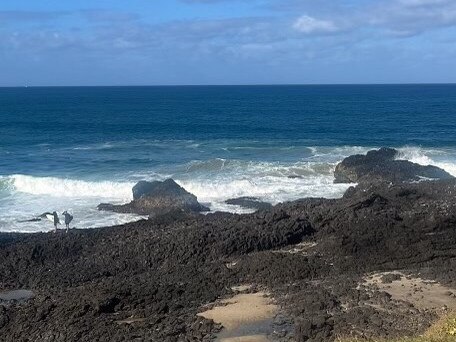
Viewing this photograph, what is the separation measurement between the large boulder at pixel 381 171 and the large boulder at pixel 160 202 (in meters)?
11.4

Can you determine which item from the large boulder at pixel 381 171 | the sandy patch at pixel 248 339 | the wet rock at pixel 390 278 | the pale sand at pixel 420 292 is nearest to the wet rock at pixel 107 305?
the sandy patch at pixel 248 339

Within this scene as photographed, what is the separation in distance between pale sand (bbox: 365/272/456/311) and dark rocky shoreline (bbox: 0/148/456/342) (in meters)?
0.48

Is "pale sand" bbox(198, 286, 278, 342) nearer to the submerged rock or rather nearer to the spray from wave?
the spray from wave

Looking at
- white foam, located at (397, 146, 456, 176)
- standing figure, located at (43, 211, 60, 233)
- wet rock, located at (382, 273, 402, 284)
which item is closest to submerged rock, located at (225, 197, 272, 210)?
standing figure, located at (43, 211, 60, 233)

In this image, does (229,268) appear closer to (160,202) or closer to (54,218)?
(54,218)

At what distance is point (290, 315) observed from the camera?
19078 mm

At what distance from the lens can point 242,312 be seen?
19.5 meters

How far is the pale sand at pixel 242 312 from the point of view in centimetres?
1794

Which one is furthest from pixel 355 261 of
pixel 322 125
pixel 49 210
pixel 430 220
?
pixel 322 125

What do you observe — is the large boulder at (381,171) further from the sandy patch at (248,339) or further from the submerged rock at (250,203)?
the sandy patch at (248,339)

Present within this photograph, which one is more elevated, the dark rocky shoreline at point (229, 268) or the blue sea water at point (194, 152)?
the dark rocky shoreline at point (229, 268)

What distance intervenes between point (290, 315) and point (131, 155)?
4090cm

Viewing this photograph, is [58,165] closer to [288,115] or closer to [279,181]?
[279,181]

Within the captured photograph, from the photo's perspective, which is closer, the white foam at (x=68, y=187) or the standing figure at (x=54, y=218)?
the standing figure at (x=54, y=218)
